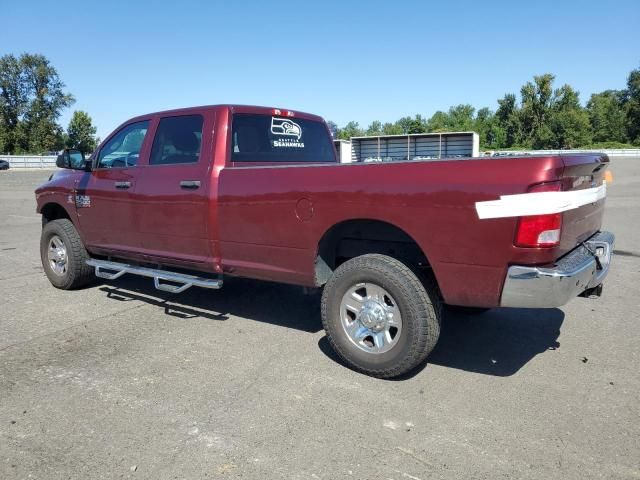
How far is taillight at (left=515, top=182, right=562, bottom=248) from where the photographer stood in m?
3.02

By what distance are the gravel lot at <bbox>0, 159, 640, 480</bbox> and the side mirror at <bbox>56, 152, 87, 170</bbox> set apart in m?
1.58

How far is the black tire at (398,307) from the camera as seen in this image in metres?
3.48

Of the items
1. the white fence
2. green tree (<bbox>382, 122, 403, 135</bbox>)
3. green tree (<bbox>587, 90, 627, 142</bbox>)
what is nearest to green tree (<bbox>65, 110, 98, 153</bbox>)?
the white fence

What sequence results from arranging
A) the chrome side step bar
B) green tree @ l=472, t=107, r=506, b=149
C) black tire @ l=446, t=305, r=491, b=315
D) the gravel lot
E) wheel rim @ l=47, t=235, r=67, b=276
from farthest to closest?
1. green tree @ l=472, t=107, r=506, b=149
2. wheel rim @ l=47, t=235, r=67, b=276
3. black tire @ l=446, t=305, r=491, b=315
4. the chrome side step bar
5. the gravel lot

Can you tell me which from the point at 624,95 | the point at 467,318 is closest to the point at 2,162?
the point at 467,318

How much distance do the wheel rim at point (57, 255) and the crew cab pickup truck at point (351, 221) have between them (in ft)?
2.18

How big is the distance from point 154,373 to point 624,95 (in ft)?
376

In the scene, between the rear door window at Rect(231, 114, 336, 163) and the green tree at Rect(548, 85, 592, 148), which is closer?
the rear door window at Rect(231, 114, 336, 163)

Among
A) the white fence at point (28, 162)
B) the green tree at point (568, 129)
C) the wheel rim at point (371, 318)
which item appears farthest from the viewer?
the green tree at point (568, 129)

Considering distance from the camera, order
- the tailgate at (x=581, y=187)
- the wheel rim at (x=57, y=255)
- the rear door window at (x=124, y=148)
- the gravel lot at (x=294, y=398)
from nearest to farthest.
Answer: the gravel lot at (x=294, y=398)
the tailgate at (x=581, y=187)
the rear door window at (x=124, y=148)
the wheel rim at (x=57, y=255)

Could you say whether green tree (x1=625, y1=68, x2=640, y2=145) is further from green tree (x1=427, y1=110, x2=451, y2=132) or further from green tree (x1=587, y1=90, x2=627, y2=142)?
green tree (x1=427, y1=110, x2=451, y2=132)

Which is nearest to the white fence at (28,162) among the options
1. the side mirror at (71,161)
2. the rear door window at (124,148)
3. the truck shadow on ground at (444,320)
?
the side mirror at (71,161)

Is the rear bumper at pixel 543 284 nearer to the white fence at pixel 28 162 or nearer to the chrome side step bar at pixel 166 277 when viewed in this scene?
the chrome side step bar at pixel 166 277

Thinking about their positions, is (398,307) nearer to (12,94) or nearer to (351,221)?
(351,221)
